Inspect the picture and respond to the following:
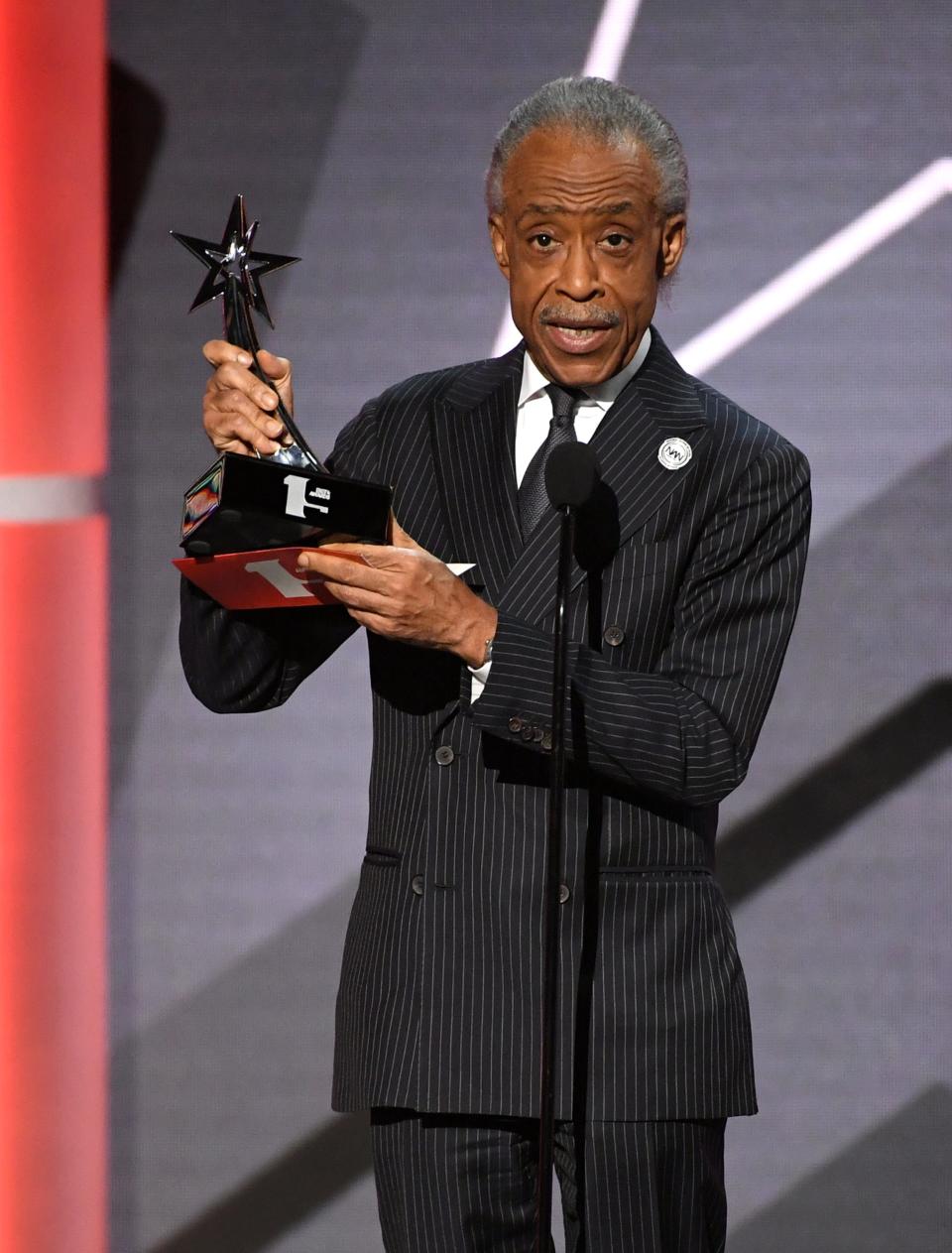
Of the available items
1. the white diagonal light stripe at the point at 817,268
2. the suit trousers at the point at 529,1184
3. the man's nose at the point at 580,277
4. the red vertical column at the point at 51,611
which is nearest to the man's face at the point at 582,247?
the man's nose at the point at 580,277

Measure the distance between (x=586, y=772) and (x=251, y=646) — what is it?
323 millimetres

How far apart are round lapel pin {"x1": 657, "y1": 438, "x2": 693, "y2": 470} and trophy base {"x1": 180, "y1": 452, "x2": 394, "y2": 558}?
293 millimetres

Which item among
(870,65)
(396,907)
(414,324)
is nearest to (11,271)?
(414,324)

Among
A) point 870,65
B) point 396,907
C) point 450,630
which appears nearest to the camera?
point 450,630

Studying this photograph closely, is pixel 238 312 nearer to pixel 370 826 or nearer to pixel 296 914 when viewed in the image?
pixel 370 826

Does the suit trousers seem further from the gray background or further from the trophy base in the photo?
the gray background

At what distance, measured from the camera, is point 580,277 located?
150 centimetres

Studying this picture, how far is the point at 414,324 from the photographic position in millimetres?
2627

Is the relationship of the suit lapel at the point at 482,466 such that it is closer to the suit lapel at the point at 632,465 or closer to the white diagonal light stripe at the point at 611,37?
the suit lapel at the point at 632,465

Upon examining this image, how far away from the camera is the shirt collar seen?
1604 millimetres

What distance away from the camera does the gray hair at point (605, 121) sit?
152 cm

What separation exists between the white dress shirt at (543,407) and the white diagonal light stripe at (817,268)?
97 cm

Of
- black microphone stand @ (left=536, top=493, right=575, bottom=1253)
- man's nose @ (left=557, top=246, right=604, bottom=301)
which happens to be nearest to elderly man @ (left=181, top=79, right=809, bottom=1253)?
man's nose @ (left=557, top=246, right=604, bottom=301)

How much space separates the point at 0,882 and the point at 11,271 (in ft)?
2.92
